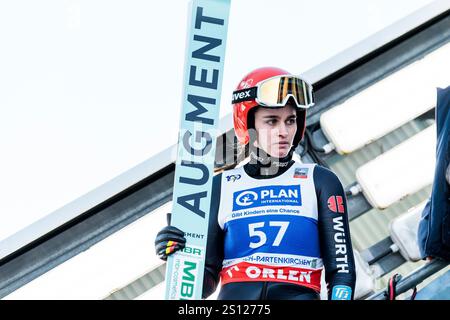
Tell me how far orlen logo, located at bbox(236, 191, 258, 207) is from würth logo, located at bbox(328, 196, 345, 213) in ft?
1.33

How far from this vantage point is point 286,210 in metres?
4.46

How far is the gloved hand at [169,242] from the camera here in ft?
14.0

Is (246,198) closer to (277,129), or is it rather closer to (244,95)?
(277,129)

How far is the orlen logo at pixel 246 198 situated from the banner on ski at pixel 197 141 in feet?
0.78

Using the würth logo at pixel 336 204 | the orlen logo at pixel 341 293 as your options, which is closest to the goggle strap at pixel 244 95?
the würth logo at pixel 336 204

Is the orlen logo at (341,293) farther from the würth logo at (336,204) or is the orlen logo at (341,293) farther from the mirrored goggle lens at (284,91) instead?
the mirrored goggle lens at (284,91)

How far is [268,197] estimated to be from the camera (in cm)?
454

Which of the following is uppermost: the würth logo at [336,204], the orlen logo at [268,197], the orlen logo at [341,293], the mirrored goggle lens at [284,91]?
the mirrored goggle lens at [284,91]

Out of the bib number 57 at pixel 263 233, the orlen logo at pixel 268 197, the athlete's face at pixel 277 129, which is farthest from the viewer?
the athlete's face at pixel 277 129

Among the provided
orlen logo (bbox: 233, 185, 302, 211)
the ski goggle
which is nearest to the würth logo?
orlen logo (bbox: 233, 185, 302, 211)

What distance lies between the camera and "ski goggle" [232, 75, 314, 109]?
457cm

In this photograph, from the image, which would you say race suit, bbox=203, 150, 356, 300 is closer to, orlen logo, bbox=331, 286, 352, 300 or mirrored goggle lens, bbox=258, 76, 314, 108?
orlen logo, bbox=331, 286, 352, 300

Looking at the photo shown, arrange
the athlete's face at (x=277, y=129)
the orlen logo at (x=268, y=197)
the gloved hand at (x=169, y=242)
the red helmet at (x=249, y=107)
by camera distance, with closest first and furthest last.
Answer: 1. the gloved hand at (x=169, y=242)
2. the orlen logo at (x=268, y=197)
3. the athlete's face at (x=277, y=129)
4. the red helmet at (x=249, y=107)
